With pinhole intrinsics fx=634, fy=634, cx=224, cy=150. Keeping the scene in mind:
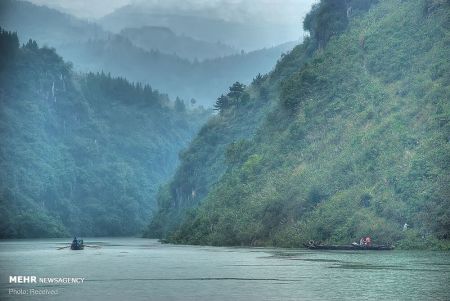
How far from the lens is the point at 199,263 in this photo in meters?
62.3

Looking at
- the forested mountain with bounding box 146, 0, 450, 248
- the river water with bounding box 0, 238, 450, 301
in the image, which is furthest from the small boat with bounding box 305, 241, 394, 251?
the river water with bounding box 0, 238, 450, 301

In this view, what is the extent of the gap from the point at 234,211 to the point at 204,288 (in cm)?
6981

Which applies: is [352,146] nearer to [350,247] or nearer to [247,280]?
[350,247]

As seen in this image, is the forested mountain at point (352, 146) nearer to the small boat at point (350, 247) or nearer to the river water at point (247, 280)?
the small boat at point (350, 247)

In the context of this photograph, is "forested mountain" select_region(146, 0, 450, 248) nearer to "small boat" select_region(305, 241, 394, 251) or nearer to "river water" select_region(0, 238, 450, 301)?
"small boat" select_region(305, 241, 394, 251)

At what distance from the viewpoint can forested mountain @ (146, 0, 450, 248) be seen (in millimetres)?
82812

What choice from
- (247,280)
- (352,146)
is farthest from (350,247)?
(247,280)

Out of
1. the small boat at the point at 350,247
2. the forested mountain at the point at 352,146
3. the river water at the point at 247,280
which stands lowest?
the river water at the point at 247,280

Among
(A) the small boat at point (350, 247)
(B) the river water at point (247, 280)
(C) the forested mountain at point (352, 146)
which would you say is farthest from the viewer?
(C) the forested mountain at point (352, 146)

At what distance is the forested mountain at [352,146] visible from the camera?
Result: 82812 millimetres

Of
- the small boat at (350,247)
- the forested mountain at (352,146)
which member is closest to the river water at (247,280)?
the small boat at (350,247)

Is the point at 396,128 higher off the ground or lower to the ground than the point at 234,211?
higher

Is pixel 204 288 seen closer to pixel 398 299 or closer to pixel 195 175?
pixel 398 299

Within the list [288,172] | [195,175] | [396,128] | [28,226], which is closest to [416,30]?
[396,128]
